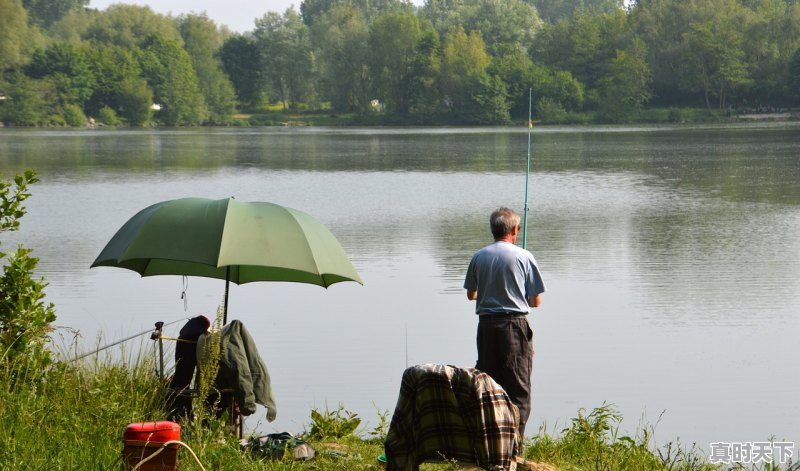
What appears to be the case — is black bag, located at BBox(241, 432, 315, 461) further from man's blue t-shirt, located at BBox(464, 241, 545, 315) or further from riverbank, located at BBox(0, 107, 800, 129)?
riverbank, located at BBox(0, 107, 800, 129)

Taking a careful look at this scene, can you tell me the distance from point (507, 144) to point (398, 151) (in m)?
7.58

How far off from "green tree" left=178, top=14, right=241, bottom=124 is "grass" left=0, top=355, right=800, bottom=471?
9546 centimetres

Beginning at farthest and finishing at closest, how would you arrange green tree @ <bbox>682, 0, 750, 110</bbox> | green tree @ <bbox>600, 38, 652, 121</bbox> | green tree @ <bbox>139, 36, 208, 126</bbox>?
green tree @ <bbox>139, 36, 208, 126</bbox>, green tree @ <bbox>600, 38, 652, 121</bbox>, green tree @ <bbox>682, 0, 750, 110</bbox>

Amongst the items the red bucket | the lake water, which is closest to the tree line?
the lake water

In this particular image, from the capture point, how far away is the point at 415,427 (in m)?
4.83

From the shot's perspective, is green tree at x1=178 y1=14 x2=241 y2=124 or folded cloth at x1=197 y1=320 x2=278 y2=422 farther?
green tree at x1=178 y1=14 x2=241 y2=124

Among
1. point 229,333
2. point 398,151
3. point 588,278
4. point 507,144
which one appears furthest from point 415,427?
point 507,144

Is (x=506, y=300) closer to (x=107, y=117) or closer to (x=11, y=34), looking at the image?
(x=107, y=117)

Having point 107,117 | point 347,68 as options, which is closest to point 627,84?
point 347,68

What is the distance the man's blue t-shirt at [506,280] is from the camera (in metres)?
5.60

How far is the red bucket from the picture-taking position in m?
4.21

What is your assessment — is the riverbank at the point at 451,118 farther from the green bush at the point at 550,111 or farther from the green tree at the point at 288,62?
the green tree at the point at 288,62

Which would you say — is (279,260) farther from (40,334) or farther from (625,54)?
(625,54)

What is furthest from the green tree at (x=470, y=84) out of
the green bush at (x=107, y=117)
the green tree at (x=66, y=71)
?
the green tree at (x=66, y=71)
